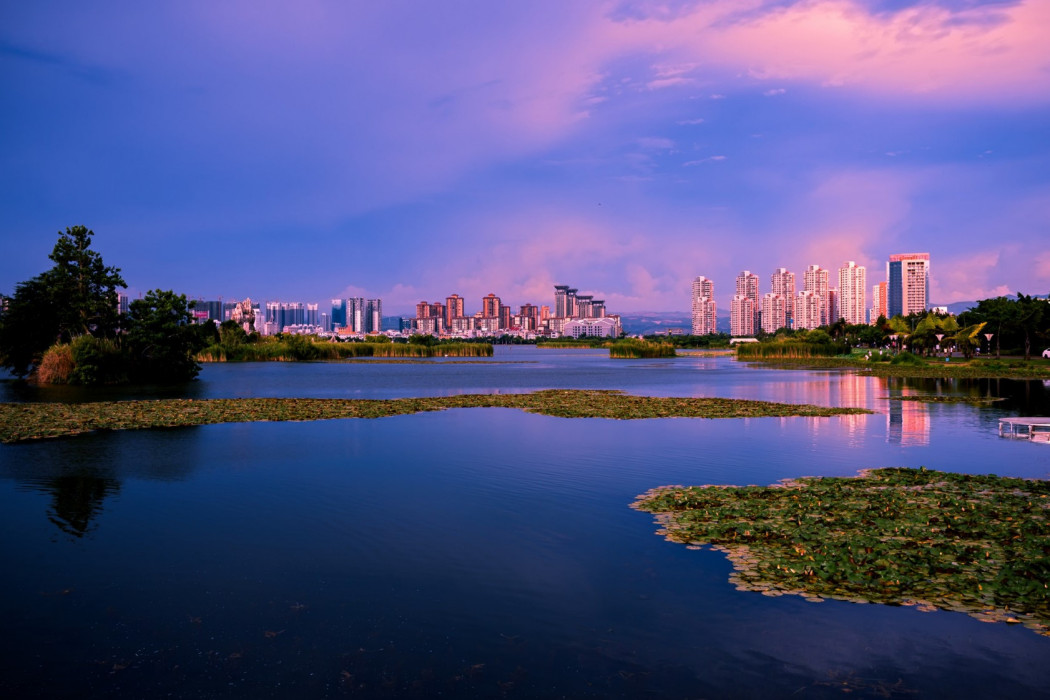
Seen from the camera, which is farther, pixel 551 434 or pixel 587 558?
pixel 551 434

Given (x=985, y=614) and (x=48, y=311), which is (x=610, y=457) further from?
(x=48, y=311)

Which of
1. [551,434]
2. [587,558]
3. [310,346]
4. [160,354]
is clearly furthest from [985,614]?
[310,346]

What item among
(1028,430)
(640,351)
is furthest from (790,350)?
(1028,430)

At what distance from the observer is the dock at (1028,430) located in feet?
80.2

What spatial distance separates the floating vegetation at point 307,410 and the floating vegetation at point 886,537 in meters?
15.6

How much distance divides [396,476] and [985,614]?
13.1 meters

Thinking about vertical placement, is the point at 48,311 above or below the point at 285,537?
above

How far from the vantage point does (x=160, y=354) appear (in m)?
55.0

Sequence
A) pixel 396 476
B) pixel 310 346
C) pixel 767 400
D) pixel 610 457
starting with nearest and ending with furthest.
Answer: pixel 396 476
pixel 610 457
pixel 767 400
pixel 310 346

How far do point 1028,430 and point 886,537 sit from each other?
18.2m

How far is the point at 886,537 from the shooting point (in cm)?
1188

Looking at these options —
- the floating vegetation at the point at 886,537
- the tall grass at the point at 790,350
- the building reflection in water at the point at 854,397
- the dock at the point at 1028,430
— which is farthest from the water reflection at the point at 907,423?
the tall grass at the point at 790,350

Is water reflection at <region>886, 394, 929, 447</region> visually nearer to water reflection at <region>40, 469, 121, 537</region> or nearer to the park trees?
water reflection at <region>40, 469, 121, 537</region>

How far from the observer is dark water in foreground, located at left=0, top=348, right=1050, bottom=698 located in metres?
7.72
